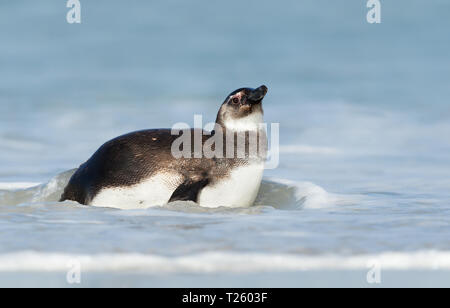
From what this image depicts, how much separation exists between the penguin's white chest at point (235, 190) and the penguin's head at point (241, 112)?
1.24 feet

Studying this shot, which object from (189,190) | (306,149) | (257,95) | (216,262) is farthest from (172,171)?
(306,149)

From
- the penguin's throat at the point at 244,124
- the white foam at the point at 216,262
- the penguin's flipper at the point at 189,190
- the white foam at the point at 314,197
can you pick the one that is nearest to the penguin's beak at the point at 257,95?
the penguin's throat at the point at 244,124

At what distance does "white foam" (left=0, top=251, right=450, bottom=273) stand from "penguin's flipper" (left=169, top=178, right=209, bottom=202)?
1.56 m

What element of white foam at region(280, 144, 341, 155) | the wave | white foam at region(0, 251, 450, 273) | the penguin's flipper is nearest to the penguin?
the penguin's flipper

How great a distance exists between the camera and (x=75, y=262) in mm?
4395

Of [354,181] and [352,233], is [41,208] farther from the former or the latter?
[354,181]

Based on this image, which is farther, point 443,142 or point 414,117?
point 414,117

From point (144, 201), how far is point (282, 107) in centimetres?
744

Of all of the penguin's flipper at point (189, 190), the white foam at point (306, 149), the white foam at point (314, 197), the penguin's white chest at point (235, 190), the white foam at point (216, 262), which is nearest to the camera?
the white foam at point (216, 262)

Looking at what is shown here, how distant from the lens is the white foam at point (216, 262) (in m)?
4.31

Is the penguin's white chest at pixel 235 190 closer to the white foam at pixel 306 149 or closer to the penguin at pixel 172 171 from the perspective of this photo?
the penguin at pixel 172 171

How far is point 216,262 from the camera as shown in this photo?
14.4 ft

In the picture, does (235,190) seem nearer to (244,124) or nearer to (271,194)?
(244,124)
